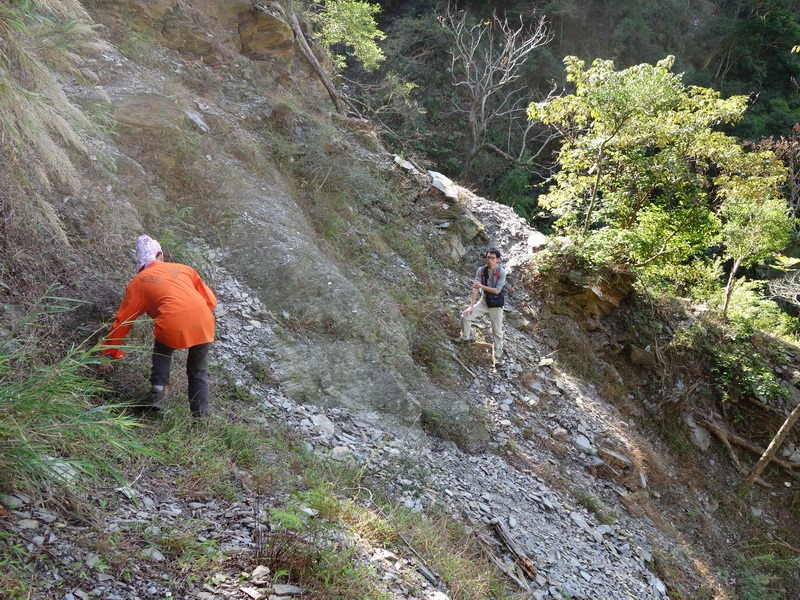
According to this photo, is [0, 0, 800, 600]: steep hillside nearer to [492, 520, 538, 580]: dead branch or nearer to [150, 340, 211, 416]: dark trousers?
[492, 520, 538, 580]: dead branch

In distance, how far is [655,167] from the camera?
1021 centimetres

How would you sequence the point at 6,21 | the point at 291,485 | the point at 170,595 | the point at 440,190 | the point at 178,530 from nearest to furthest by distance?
the point at 170,595 < the point at 178,530 < the point at 6,21 < the point at 291,485 < the point at 440,190

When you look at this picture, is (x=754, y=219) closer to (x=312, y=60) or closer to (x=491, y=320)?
(x=491, y=320)

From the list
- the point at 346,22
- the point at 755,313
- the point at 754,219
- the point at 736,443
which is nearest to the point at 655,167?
the point at 754,219

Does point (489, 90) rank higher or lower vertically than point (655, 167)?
Answer: higher

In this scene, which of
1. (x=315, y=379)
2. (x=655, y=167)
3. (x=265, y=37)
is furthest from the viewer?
(x=265, y=37)

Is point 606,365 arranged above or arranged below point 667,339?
below

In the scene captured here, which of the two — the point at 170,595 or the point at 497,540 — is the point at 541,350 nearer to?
the point at 497,540

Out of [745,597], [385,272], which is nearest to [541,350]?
[385,272]

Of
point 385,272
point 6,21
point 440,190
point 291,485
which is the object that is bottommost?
point 291,485

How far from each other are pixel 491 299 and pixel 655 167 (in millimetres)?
5040

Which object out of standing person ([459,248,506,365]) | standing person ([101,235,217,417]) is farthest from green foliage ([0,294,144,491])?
standing person ([459,248,506,365])

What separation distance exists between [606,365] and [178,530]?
931 cm

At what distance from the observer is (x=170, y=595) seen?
2434 millimetres
